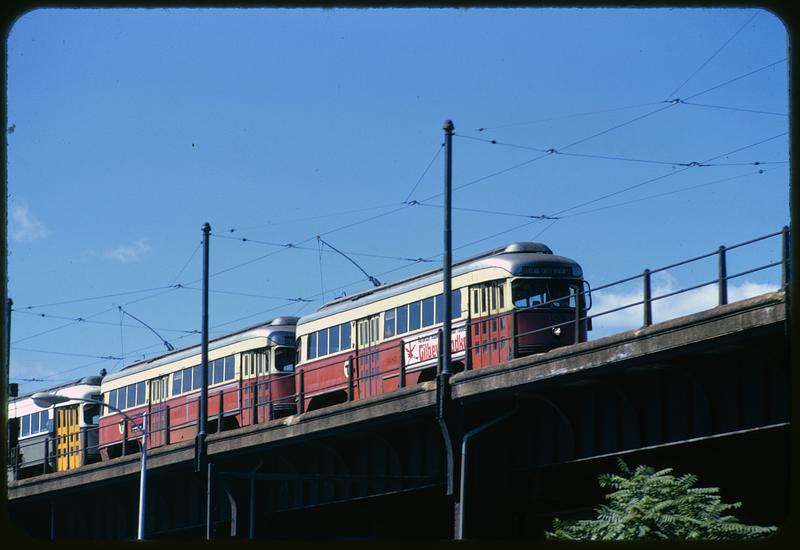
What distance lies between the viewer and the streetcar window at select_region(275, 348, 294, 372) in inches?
1768

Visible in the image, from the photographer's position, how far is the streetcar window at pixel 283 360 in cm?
4491

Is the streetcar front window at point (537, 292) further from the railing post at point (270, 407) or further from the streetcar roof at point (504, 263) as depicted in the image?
the railing post at point (270, 407)

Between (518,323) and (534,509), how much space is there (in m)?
5.37

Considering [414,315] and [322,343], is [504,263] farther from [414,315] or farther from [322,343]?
[322,343]

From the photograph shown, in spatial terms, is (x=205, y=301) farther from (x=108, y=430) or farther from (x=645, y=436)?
(x=645, y=436)

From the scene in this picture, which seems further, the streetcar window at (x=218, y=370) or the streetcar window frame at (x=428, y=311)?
the streetcar window at (x=218, y=370)

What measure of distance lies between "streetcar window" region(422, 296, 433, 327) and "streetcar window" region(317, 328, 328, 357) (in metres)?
5.36

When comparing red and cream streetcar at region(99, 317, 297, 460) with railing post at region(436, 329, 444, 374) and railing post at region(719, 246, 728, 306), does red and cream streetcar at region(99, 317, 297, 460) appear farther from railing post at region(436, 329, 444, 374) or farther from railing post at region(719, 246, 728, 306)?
railing post at region(719, 246, 728, 306)

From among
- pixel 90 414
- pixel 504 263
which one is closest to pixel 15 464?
→ pixel 90 414

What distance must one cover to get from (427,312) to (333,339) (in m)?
5.13

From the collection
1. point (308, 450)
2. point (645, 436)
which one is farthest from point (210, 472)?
point (645, 436)

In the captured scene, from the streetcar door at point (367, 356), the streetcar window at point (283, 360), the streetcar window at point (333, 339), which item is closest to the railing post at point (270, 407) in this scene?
the streetcar window at point (283, 360)

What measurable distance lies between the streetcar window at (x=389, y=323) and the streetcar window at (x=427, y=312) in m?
1.48

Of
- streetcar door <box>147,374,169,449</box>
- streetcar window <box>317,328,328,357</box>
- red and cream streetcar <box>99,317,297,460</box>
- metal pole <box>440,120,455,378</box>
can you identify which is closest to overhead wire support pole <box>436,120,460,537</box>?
metal pole <box>440,120,455,378</box>
